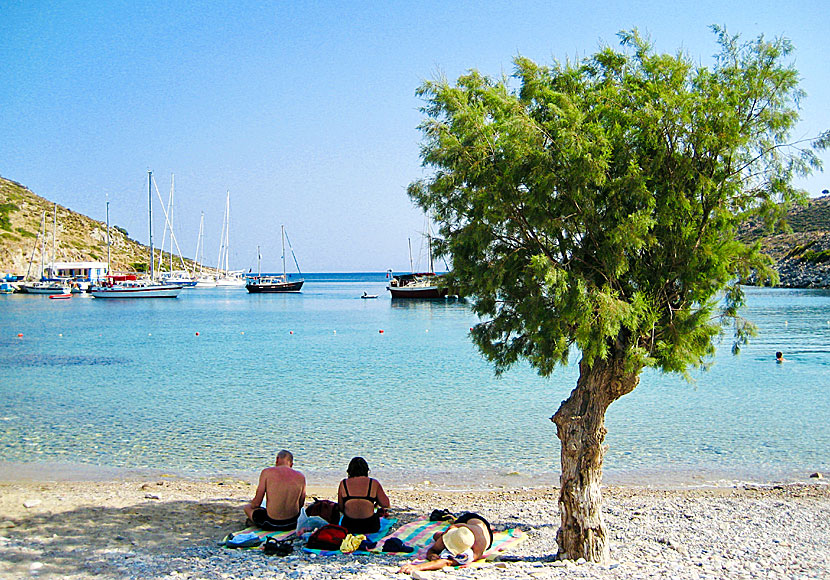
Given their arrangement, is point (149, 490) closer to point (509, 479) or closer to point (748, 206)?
point (509, 479)

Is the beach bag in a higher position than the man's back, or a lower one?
lower

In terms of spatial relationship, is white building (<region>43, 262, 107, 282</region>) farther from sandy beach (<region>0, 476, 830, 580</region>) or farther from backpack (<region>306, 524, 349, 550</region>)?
backpack (<region>306, 524, 349, 550</region>)

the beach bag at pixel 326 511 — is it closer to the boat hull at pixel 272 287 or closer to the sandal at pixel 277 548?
the sandal at pixel 277 548

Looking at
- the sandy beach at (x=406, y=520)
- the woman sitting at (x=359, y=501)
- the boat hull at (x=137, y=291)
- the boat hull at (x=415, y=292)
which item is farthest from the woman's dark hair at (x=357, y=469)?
the boat hull at (x=137, y=291)

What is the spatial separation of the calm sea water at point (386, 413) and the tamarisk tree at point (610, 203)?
2.14 metres

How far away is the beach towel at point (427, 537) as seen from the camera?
25.2ft

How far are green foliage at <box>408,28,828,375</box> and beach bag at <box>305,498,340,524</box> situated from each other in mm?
3561

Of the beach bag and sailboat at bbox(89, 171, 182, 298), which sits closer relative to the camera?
the beach bag

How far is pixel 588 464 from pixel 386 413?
1222 cm

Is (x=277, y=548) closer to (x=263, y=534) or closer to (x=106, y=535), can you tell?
(x=263, y=534)

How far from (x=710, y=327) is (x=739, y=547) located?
3026 millimetres

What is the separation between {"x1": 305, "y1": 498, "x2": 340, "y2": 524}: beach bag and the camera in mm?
8648

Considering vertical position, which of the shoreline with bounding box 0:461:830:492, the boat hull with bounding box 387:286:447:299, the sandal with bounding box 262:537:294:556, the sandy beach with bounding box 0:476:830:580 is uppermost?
the boat hull with bounding box 387:286:447:299

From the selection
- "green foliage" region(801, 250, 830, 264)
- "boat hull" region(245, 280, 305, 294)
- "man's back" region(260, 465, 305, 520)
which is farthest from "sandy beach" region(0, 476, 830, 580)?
"green foliage" region(801, 250, 830, 264)
